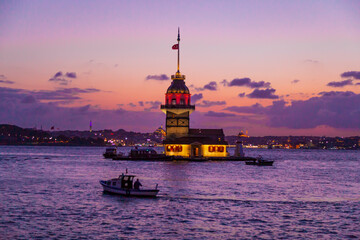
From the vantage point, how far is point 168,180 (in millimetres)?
73438

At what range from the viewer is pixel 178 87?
127 metres

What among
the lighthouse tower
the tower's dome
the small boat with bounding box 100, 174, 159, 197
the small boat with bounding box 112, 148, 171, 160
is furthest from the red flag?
the small boat with bounding box 100, 174, 159, 197

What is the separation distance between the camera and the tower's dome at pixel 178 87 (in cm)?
12644

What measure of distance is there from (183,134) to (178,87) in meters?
12.2

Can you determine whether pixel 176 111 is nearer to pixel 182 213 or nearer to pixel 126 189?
pixel 126 189

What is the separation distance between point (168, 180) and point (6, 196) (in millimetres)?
26124

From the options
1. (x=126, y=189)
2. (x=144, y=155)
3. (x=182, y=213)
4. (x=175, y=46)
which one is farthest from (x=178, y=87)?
(x=182, y=213)

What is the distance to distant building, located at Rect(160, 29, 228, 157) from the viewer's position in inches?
4801

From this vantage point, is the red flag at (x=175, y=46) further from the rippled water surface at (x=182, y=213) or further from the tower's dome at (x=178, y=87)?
the rippled water surface at (x=182, y=213)

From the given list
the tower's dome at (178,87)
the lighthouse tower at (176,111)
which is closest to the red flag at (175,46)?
the lighthouse tower at (176,111)

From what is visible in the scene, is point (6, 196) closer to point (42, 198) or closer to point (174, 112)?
point (42, 198)

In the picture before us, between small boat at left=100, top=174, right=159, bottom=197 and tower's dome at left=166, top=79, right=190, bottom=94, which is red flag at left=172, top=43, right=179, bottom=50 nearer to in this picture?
tower's dome at left=166, top=79, right=190, bottom=94

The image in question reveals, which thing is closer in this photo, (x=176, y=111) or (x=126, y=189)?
(x=126, y=189)

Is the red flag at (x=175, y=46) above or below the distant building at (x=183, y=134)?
above
